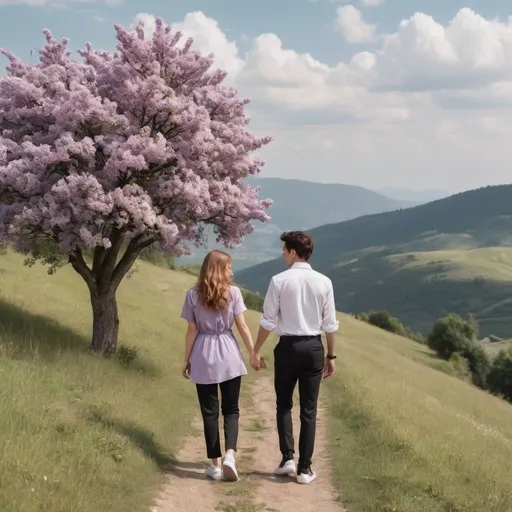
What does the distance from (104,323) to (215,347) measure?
10288mm

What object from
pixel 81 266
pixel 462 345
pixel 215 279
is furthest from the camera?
pixel 462 345

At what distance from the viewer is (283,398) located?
32.2 feet

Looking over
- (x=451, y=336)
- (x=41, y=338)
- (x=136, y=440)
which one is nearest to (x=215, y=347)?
(x=136, y=440)

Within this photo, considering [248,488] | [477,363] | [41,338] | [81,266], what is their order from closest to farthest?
[248,488], [41,338], [81,266], [477,363]

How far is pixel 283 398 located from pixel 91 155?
973 centimetres

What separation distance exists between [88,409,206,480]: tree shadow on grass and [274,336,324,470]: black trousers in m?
1.69

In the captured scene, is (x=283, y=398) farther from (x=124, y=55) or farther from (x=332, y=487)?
(x=124, y=55)

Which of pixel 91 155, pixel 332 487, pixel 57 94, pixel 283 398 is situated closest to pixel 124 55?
pixel 57 94

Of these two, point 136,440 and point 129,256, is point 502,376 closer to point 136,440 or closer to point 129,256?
point 129,256

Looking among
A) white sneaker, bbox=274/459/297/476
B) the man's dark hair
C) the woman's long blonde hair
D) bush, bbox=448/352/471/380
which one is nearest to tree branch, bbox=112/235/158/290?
the woman's long blonde hair

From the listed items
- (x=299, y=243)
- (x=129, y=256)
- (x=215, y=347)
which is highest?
(x=299, y=243)

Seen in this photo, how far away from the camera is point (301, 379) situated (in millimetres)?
9672

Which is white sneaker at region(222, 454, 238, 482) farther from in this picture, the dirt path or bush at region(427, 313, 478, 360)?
bush at region(427, 313, 478, 360)

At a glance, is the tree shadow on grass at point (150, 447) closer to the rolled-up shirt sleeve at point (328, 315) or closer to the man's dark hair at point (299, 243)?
the rolled-up shirt sleeve at point (328, 315)
